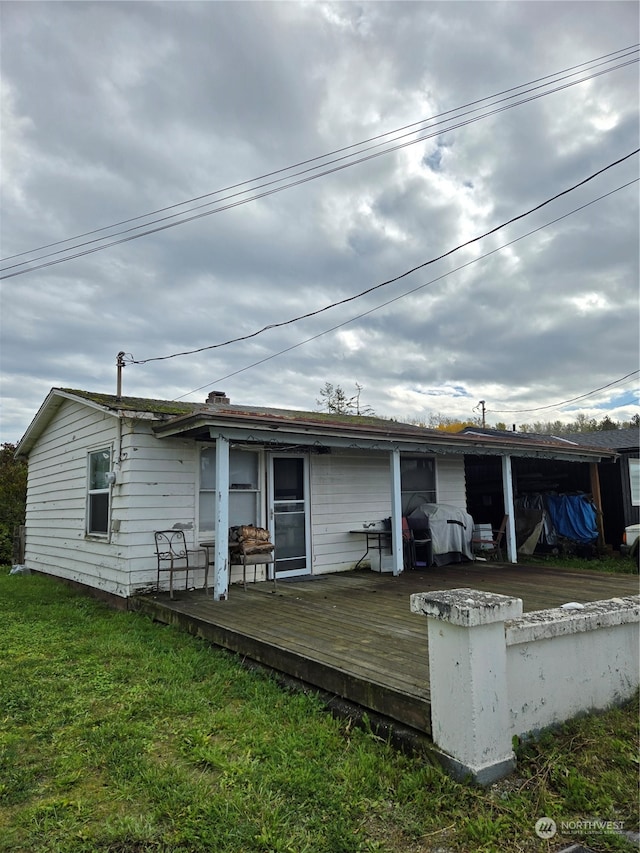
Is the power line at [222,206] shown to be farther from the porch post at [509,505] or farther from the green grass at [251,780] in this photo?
the green grass at [251,780]

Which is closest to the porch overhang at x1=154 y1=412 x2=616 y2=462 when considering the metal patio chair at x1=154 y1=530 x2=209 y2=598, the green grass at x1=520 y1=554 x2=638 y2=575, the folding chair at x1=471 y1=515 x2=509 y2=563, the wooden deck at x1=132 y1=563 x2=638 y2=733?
the metal patio chair at x1=154 y1=530 x2=209 y2=598

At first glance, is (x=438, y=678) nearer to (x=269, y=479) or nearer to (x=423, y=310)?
(x=269, y=479)

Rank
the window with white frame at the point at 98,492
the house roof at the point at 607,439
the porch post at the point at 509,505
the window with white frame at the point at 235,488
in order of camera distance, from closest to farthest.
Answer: the window with white frame at the point at 235,488
the window with white frame at the point at 98,492
the porch post at the point at 509,505
the house roof at the point at 607,439

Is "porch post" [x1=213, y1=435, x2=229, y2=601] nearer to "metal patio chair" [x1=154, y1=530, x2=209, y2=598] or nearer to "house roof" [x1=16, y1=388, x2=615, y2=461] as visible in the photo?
"house roof" [x1=16, y1=388, x2=615, y2=461]

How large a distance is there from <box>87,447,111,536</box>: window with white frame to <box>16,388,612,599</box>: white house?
3 centimetres

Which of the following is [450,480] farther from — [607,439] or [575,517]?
[607,439]

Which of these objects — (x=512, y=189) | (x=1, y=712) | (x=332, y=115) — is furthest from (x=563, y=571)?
(x=332, y=115)

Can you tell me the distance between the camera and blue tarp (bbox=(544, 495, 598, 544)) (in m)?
10.8

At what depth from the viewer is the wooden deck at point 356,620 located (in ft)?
9.82

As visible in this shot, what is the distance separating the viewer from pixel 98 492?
7449mm

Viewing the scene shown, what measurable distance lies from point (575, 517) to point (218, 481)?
28.2ft

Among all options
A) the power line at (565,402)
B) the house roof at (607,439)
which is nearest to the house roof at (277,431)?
the house roof at (607,439)

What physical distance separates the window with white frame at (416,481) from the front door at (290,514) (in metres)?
2.17

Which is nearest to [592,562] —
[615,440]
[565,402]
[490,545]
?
[490,545]
